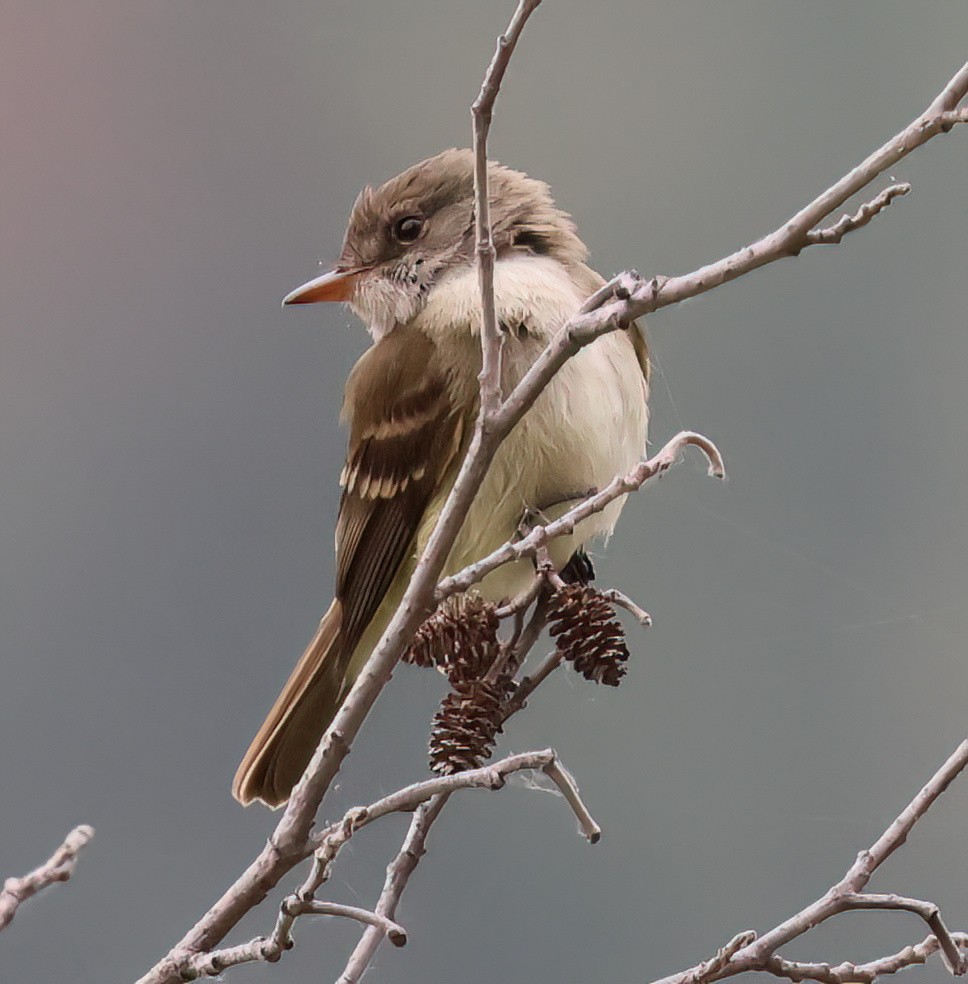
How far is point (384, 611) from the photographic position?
148 cm

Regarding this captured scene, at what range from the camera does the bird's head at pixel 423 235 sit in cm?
155

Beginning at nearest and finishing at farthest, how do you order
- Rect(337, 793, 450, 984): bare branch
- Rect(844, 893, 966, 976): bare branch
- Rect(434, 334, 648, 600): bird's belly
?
Rect(844, 893, 966, 976): bare branch, Rect(337, 793, 450, 984): bare branch, Rect(434, 334, 648, 600): bird's belly

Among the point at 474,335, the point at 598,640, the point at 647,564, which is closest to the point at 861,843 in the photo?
the point at 647,564

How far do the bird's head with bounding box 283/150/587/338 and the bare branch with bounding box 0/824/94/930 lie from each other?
801mm

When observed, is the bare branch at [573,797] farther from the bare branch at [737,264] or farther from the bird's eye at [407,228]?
the bird's eye at [407,228]

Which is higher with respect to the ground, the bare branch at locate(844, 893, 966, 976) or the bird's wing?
the bird's wing

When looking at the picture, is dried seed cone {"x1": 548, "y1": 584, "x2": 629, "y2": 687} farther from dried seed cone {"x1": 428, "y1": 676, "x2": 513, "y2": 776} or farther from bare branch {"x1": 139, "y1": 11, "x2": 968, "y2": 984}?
bare branch {"x1": 139, "y1": 11, "x2": 968, "y2": 984}

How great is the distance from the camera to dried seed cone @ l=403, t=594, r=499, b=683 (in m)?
1.11

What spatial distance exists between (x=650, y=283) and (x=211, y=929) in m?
0.51

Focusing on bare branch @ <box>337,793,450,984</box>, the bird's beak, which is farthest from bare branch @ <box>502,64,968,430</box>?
the bird's beak

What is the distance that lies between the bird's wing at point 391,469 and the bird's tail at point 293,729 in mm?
28

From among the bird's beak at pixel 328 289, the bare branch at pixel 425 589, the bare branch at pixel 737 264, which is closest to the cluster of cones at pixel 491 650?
→ the bare branch at pixel 425 589

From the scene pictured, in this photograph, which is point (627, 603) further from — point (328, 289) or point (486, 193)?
point (328, 289)

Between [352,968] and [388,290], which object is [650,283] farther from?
[388,290]
